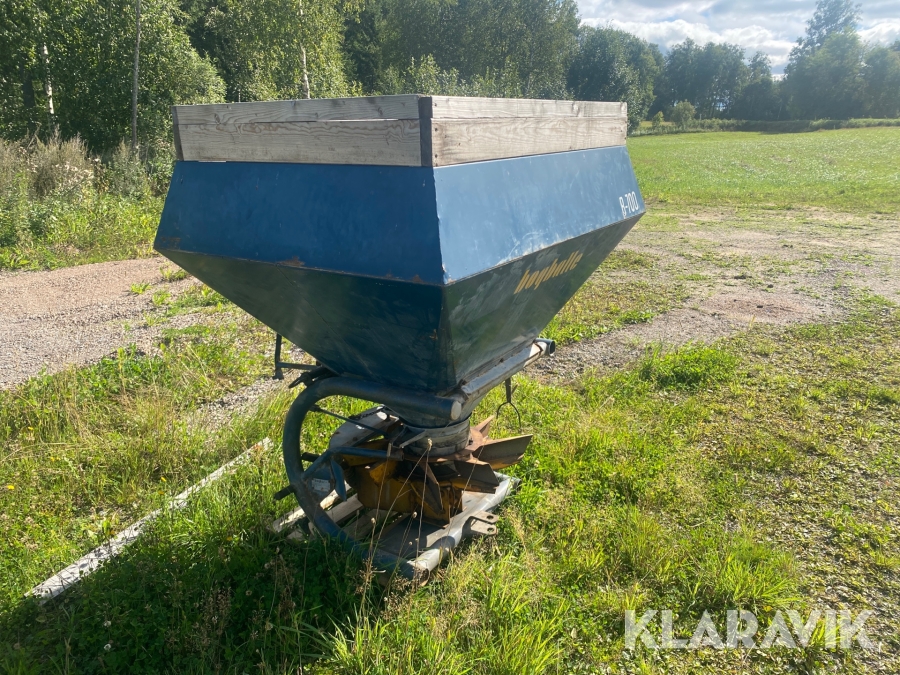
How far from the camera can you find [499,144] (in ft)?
7.22

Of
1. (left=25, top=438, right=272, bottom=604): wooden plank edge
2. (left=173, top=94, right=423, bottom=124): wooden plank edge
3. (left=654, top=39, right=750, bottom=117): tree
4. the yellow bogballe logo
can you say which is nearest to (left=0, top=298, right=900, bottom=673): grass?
(left=25, top=438, right=272, bottom=604): wooden plank edge

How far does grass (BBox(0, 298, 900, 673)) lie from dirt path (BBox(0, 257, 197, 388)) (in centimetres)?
94

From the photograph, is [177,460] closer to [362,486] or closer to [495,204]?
[362,486]

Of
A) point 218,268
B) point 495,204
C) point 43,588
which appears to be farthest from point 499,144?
point 43,588

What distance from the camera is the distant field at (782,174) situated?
51.8 ft

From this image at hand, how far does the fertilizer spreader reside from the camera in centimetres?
199

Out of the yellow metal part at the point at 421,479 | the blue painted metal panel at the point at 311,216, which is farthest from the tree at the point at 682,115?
the blue painted metal panel at the point at 311,216

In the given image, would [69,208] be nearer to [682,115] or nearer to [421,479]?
[421,479]

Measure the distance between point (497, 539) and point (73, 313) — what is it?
19.6 ft

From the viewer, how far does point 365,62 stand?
40.6 metres

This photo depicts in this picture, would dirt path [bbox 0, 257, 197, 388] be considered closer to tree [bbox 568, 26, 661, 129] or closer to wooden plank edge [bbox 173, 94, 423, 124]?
wooden plank edge [bbox 173, 94, 423, 124]

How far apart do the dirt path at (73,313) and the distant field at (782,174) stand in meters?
13.6

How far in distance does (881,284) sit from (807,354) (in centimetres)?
337

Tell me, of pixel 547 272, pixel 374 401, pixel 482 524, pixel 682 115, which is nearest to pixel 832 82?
pixel 682 115
